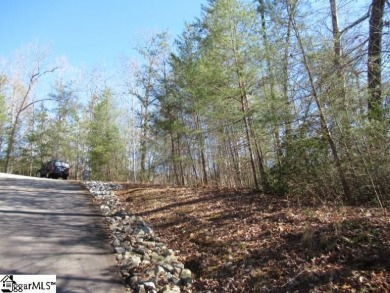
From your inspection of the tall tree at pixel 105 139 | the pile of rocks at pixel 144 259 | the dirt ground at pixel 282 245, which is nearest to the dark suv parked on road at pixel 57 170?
the tall tree at pixel 105 139

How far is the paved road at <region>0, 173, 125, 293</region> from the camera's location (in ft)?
18.6

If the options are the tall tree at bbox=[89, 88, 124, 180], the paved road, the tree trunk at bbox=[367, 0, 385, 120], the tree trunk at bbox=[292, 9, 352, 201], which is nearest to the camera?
the paved road

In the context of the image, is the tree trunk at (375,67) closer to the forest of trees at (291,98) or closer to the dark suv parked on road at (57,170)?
the forest of trees at (291,98)

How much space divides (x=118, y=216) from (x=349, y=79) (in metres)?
6.85

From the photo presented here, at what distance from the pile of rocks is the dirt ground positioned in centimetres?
25

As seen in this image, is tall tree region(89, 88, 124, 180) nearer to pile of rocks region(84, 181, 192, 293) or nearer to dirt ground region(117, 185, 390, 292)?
pile of rocks region(84, 181, 192, 293)

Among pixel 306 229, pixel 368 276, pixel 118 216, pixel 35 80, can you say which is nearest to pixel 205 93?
pixel 118 216

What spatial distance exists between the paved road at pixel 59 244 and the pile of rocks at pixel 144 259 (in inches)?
8.3

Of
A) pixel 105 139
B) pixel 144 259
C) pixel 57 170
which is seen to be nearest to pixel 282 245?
pixel 144 259

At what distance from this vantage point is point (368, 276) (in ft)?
14.6

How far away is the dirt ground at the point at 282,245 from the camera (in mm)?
4695

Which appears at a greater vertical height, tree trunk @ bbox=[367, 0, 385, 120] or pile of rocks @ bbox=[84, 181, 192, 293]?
tree trunk @ bbox=[367, 0, 385, 120]

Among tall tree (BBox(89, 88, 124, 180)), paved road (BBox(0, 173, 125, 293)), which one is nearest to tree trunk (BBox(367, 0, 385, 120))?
paved road (BBox(0, 173, 125, 293))

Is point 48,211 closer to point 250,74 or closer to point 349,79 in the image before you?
point 250,74
